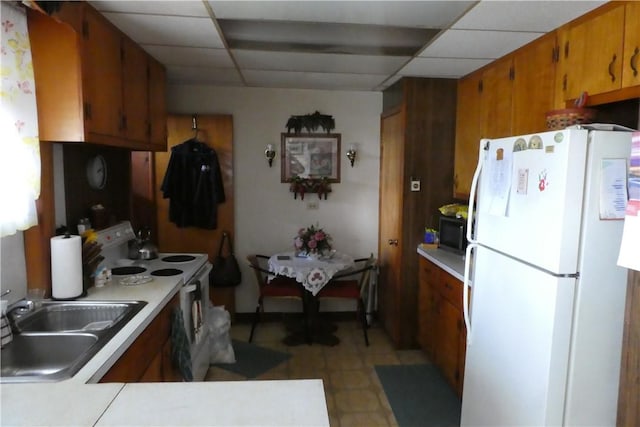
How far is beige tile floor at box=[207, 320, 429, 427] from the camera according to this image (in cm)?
268

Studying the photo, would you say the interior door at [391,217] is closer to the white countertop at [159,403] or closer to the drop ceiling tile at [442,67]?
the drop ceiling tile at [442,67]

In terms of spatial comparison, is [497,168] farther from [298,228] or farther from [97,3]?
[298,228]

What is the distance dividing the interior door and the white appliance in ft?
5.28

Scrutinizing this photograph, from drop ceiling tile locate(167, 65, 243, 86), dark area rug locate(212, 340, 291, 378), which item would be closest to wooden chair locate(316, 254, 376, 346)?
dark area rug locate(212, 340, 291, 378)

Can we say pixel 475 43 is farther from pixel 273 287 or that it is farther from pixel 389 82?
pixel 273 287

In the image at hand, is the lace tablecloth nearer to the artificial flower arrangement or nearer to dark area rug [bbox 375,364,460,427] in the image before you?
the artificial flower arrangement

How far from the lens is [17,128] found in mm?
1688

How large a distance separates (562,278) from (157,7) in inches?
85.0

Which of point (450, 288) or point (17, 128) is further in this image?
point (450, 288)

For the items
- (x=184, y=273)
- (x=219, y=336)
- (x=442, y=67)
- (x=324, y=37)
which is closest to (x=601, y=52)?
(x=442, y=67)

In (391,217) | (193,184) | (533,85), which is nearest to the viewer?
(533,85)

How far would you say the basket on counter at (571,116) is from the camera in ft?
6.11

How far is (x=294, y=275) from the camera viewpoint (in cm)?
347

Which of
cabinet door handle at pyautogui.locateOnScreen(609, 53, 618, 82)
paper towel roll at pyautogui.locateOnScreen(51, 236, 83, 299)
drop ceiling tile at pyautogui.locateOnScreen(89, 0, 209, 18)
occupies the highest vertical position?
drop ceiling tile at pyautogui.locateOnScreen(89, 0, 209, 18)
